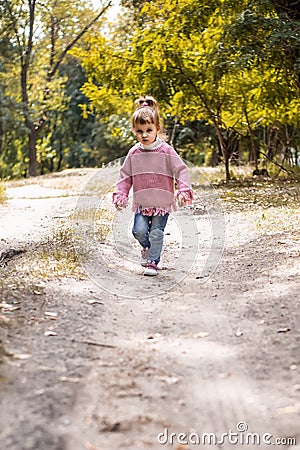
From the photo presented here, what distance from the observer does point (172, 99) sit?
49.0 feet

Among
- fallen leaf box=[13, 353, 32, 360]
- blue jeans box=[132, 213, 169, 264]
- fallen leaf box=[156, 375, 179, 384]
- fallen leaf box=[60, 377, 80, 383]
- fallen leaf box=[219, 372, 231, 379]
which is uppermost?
blue jeans box=[132, 213, 169, 264]

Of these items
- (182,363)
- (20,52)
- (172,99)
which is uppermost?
(20,52)

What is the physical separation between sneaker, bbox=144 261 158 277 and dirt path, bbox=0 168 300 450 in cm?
8

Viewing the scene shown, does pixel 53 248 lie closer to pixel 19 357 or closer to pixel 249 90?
pixel 19 357

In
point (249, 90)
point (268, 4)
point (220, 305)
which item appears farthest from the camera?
point (249, 90)

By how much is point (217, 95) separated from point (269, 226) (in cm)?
725

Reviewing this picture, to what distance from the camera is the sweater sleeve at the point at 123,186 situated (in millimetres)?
5605

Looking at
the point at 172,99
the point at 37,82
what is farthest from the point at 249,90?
the point at 37,82

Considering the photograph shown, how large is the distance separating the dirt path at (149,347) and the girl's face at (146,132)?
1.21m

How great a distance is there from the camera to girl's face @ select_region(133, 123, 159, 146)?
5551 mm

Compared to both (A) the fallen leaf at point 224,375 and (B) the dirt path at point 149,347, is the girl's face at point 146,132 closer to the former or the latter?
(B) the dirt path at point 149,347

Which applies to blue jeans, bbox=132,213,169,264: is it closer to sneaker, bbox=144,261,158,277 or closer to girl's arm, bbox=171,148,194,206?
sneaker, bbox=144,261,158,277

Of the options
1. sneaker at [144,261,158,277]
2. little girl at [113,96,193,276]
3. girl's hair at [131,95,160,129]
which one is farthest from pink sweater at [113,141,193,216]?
sneaker at [144,261,158,277]

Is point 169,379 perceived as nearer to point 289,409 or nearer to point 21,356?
point 289,409
